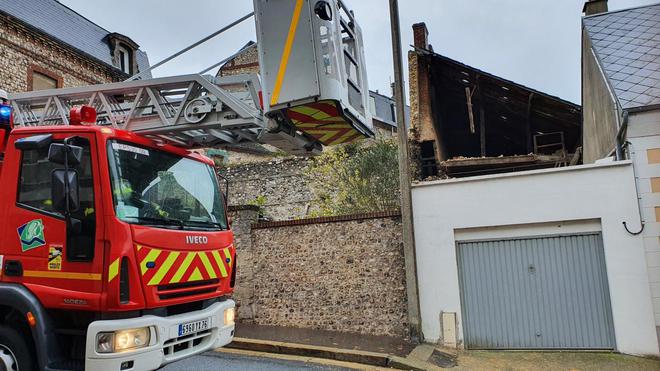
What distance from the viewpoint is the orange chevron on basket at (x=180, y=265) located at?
4.32m

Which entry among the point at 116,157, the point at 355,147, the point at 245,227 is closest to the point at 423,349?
the point at 245,227

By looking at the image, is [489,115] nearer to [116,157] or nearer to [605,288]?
[605,288]

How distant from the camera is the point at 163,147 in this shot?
5215 mm

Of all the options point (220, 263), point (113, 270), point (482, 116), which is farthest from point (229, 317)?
point (482, 116)

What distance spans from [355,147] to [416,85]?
9.62 ft

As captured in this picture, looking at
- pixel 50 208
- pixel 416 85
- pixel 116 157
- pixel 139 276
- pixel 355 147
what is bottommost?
pixel 139 276

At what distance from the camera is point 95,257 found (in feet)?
13.8

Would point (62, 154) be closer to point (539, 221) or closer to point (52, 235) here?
point (52, 235)

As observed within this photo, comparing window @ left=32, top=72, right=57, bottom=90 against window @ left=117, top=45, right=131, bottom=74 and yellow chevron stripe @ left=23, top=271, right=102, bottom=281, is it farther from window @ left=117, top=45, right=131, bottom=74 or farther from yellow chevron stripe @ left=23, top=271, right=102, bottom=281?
yellow chevron stripe @ left=23, top=271, right=102, bottom=281

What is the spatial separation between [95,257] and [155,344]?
934mm

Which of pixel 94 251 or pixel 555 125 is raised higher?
pixel 555 125

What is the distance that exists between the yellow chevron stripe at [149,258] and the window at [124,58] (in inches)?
756

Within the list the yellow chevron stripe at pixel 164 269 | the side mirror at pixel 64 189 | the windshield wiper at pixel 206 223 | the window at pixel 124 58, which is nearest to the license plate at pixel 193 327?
the yellow chevron stripe at pixel 164 269

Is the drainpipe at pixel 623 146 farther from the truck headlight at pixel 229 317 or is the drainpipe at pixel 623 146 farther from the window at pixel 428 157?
the window at pixel 428 157
